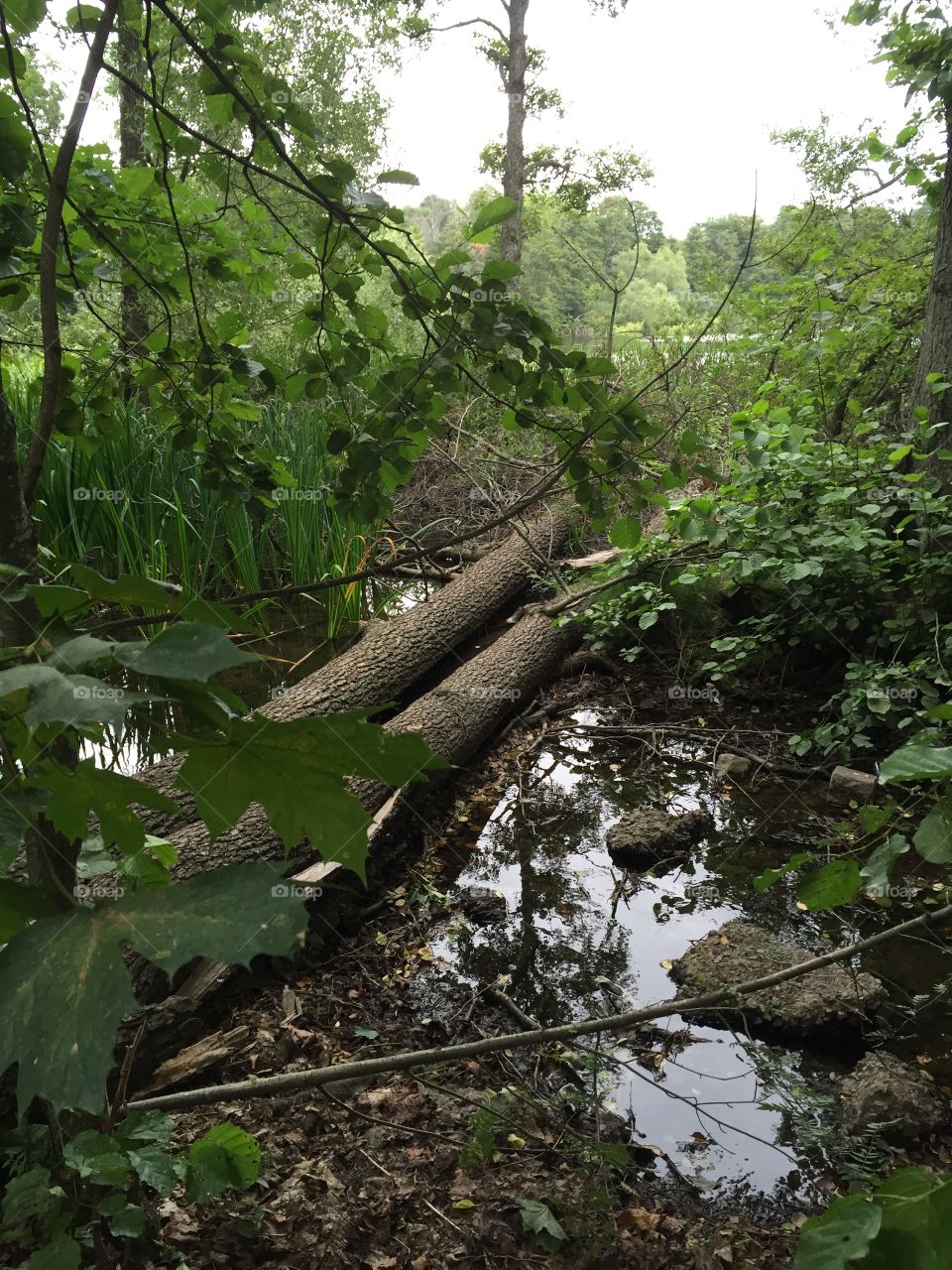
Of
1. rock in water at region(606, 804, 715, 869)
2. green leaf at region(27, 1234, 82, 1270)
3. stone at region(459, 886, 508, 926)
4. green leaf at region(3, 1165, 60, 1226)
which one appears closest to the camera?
green leaf at region(27, 1234, 82, 1270)

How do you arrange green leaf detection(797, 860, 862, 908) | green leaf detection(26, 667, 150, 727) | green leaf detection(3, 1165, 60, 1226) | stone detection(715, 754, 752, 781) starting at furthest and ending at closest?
stone detection(715, 754, 752, 781)
green leaf detection(3, 1165, 60, 1226)
green leaf detection(797, 860, 862, 908)
green leaf detection(26, 667, 150, 727)

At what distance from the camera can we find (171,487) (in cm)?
520

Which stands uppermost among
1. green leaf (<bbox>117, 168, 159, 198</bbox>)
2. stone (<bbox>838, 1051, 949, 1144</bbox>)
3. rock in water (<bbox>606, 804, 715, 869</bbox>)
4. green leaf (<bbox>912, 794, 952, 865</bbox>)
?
green leaf (<bbox>117, 168, 159, 198</bbox>)

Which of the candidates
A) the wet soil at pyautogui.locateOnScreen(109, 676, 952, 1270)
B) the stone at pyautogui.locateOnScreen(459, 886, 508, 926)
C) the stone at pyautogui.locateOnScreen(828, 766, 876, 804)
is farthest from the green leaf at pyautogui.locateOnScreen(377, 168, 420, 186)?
the stone at pyautogui.locateOnScreen(828, 766, 876, 804)

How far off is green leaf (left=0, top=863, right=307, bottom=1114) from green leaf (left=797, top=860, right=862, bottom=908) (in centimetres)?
57

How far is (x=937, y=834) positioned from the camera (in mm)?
720

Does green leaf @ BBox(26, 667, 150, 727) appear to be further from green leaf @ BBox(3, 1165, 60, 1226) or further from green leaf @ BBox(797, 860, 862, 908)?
green leaf @ BBox(3, 1165, 60, 1226)

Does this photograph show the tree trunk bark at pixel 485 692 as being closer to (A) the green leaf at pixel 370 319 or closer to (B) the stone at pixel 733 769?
(B) the stone at pixel 733 769

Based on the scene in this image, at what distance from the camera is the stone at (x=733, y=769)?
12.3 feet

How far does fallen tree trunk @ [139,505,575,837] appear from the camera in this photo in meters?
2.85

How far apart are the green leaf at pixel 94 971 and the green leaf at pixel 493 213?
3.16 feet

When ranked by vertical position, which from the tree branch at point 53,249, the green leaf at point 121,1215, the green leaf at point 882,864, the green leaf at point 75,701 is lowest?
the green leaf at point 121,1215

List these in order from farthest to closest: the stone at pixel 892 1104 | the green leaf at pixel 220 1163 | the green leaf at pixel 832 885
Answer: the stone at pixel 892 1104 < the green leaf at pixel 220 1163 < the green leaf at pixel 832 885

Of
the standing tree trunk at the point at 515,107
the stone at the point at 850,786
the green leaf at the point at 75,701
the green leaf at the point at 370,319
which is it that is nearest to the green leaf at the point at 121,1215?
the green leaf at the point at 75,701
